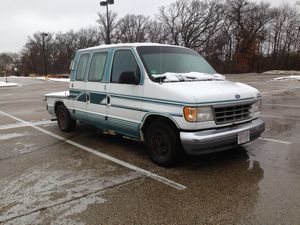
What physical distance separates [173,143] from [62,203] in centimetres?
186

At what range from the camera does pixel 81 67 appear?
7.09m

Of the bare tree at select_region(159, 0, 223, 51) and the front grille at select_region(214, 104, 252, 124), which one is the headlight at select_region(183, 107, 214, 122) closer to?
the front grille at select_region(214, 104, 252, 124)

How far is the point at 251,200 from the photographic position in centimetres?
396

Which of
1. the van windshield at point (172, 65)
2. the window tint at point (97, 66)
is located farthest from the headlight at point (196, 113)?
the window tint at point (97, 66)

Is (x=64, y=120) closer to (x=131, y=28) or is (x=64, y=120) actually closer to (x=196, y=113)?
(x=196, y=113)

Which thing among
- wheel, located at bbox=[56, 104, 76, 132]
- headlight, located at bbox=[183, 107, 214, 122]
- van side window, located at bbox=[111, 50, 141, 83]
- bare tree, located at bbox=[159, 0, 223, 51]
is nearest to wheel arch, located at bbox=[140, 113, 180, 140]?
headlight, located at bbox=[183, 107, 214, 122]

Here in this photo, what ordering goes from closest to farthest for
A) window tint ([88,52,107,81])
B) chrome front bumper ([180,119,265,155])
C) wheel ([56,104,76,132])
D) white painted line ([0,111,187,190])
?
white painted line ([0,111,187,190]) < chrome front bumper ([180,119,265,155]) < window tint ([88,52,107,81]) < wheel ([56,104,76,132])

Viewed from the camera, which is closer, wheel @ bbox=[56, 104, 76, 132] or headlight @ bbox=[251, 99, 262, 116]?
headlight @ bbox=[251, 99, 262, 116]

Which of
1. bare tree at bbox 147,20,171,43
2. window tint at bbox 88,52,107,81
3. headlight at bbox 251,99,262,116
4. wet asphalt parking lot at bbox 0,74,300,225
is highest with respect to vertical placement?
bare tree at bbox 147,20,171,43

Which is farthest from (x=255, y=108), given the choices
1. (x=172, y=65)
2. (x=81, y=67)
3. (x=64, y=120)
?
(x=64, y=120)

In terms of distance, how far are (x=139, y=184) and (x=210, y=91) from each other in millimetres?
1750

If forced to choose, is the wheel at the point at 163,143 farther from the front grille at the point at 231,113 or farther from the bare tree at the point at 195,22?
the bare tree at the point at 195,22

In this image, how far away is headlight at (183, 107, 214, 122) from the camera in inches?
183

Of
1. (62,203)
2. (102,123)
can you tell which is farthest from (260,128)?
(62,203)
